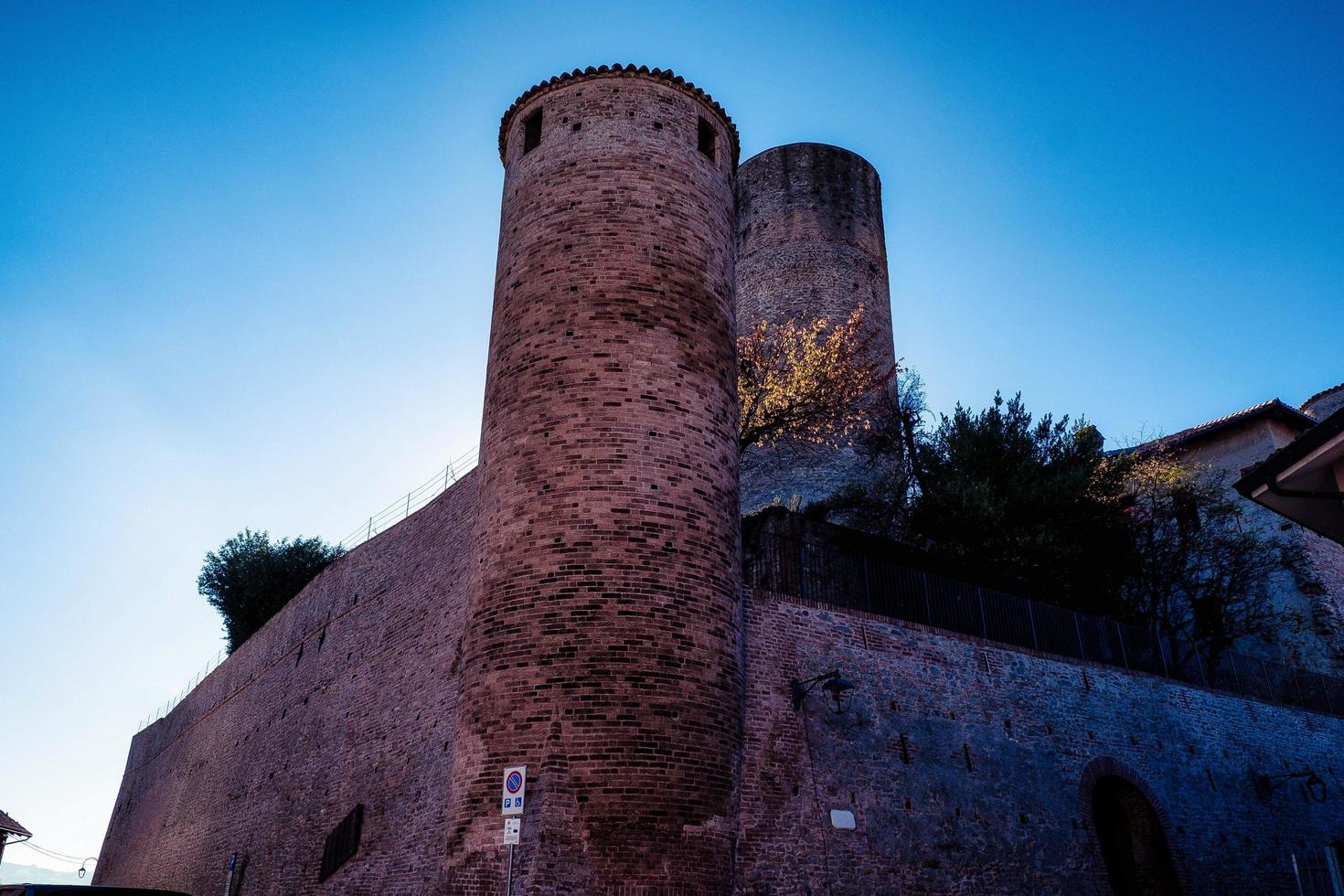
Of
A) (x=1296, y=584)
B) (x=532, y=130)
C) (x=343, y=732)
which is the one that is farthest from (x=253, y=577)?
(x=1296, y=584)

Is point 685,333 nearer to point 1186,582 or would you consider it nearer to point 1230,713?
point 1230,713

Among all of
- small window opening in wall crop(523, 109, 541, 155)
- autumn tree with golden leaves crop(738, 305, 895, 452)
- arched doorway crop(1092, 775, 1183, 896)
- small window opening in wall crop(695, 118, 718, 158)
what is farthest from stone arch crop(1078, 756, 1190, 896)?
small window opening in wall crop(523, 109, 541, 155)

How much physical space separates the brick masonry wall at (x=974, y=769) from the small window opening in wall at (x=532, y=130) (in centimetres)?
696

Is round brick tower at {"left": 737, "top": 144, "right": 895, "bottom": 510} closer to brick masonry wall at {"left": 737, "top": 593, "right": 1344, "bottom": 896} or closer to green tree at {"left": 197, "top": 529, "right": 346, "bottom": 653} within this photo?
brick masonry wall at {"left": 737, "top": 593, "right": 1344, "bottom": 896}

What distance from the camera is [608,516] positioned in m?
9.84

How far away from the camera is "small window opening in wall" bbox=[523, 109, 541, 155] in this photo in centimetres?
1325

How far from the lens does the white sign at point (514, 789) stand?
8195 mm

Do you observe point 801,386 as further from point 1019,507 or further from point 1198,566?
point 1198,566

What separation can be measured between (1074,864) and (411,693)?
9474 millimetres

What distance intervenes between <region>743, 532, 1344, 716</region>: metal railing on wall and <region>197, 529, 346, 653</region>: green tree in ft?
72.1

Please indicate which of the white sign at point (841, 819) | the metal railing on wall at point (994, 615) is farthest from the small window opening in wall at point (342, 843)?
the white sign at point (841, 819)

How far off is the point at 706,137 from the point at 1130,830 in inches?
474

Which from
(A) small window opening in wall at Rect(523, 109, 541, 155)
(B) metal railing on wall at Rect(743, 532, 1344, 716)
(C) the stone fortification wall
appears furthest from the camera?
(C) the stone fortification wall

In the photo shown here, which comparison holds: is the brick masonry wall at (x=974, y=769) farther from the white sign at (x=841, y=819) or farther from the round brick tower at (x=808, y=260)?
the round brick tower at (x=808, y=260)
